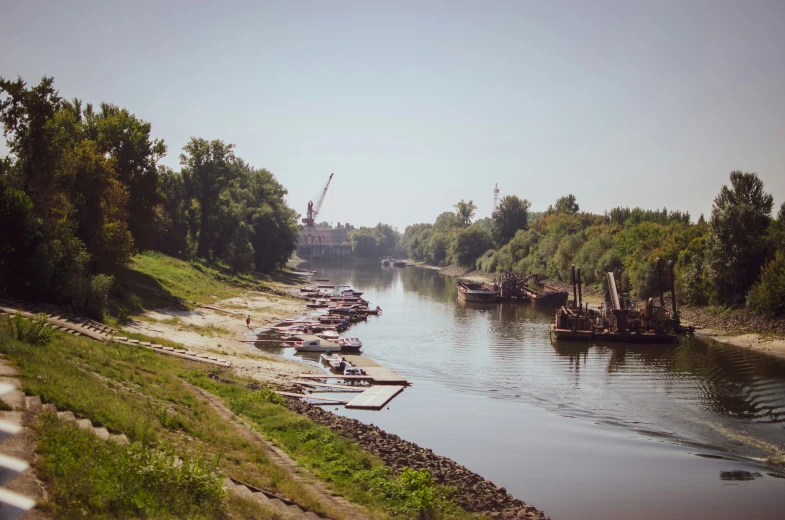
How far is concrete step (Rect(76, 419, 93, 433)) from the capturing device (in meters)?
13.8

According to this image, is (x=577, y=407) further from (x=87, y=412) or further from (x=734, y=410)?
(x=87, y=412)

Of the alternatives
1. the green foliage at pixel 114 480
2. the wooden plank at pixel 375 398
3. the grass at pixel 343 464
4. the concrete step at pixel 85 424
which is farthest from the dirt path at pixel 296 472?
the wooden plank at pixel 375 398

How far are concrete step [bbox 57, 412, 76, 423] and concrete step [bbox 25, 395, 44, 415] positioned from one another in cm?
44

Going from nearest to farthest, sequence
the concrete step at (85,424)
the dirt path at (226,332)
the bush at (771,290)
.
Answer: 1. the concrete step at (85,424)
2. the dirt path at (226,332)
3. the bush at (771,290)

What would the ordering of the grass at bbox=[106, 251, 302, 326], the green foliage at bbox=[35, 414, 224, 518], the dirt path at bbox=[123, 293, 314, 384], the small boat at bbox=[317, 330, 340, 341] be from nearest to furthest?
the green foliage at bbox=[35, 414, 224, 518], the dirt path at bbox=[123, 293, 314, 384], the grass at bbox=[106, 251, 302, 326], the small boat at bbox=[317, 330, 340, 341]

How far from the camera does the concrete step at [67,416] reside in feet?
45.2

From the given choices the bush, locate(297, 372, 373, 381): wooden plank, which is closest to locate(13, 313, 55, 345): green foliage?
locate(297, 372, 373, 381): wooden plank

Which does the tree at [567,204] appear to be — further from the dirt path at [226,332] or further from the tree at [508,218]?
the dirt path at [226,332]

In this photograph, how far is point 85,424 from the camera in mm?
14180

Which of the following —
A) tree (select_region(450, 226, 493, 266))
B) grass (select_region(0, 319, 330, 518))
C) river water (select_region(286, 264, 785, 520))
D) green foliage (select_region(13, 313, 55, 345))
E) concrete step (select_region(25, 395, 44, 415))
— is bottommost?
river water (select_region(286, 264, 785, 520))

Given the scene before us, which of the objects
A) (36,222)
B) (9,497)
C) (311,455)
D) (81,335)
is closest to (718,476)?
(311,455)

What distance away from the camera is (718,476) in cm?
2477

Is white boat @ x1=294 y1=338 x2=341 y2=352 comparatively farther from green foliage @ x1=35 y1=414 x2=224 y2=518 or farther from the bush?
the bush

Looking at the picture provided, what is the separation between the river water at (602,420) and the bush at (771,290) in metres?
6.74
